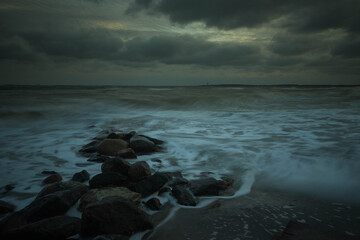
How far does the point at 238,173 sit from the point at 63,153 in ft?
9.95

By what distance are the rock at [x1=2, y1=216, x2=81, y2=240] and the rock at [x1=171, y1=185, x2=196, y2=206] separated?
2.92 ft

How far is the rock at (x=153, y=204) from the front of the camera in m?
1.93

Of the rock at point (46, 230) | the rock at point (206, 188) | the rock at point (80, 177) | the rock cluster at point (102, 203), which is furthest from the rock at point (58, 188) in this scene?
the rock at point (206, 188)

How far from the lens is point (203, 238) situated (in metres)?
1.54

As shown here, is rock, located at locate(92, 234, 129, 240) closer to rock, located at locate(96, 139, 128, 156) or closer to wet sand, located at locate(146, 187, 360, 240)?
wet sand, located at locate(146, 187, 360, 240)

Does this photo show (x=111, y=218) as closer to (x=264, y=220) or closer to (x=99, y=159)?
(x=264, y=220)

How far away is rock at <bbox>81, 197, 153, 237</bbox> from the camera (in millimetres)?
1479

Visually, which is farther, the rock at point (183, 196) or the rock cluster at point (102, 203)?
the rock at point (183, 196)

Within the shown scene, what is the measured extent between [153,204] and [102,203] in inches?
21.8

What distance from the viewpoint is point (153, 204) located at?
1946mm

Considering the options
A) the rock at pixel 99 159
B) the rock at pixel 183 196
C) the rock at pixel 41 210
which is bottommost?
the rock at pixel 99 159

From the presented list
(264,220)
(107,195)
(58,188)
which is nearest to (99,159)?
(58,188)

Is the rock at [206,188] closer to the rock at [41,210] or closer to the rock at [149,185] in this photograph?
the rock at [149,185]

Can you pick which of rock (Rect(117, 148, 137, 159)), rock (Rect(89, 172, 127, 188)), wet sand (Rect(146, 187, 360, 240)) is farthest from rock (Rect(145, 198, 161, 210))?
rock (Rect(117, 148, 137, 159))
